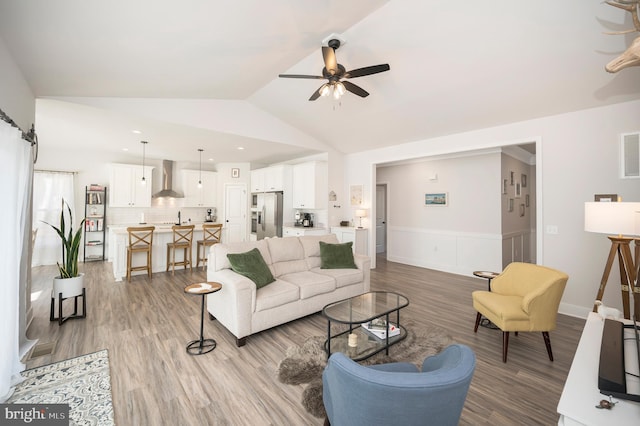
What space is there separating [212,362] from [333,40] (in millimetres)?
3553

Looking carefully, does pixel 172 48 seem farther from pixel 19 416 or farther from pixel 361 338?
pixel 361 338

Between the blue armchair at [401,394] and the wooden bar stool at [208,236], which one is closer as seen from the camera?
the blue armchair at [401,394]

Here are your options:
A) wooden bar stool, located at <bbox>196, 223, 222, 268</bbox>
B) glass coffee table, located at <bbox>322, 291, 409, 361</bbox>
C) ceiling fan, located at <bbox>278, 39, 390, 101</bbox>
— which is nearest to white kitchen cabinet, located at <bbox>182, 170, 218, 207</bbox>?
wooden bar stool, located at <bbox>196, 223, 222, 268</bbox>

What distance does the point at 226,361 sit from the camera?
247cm

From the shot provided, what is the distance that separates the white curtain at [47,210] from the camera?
6035mm

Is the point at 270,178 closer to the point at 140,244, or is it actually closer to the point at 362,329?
the point at 140,244

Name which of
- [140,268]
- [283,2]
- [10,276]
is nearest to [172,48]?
[283,2]

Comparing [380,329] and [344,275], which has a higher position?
[344,275]

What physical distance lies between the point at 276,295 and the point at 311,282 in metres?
0.51

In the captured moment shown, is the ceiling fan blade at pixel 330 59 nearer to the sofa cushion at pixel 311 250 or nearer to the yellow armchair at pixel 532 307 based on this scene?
the sofa cushion at pixel 311 250

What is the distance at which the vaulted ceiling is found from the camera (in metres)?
2.19

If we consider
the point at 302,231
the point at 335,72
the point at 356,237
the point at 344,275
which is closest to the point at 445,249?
the point at 356,237

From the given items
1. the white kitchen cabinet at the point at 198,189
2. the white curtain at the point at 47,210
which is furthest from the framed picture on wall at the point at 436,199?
the white curtain at the point at 47,210

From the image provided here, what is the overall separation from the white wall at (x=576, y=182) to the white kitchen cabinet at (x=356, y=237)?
3.15 metres
